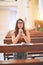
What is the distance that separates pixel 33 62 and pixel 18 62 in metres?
0.13

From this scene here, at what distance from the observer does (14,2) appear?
11438 millimetres

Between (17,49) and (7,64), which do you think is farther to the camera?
(17,49)

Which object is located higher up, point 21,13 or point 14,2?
point 14,2

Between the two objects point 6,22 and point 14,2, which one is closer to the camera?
point 14,2

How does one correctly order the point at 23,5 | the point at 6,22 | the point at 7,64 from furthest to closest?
1. the point at 6,22
2. the point at 23,5
3. the point at 7,64

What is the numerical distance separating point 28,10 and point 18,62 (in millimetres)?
9082

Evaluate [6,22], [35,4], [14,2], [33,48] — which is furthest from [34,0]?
[33,48]

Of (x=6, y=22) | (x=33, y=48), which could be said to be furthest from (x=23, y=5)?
(x=33, y=48)

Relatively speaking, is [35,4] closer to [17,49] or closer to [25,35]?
[25,35]

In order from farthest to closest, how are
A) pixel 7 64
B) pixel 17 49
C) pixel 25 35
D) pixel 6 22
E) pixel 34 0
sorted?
pixel 6 22
pixel 34 0
pixel 25 35
pixel 17 49
pixel 7 64

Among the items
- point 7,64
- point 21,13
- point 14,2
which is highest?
point 14,2

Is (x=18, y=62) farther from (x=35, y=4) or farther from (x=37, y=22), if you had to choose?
(x=35, y=4)

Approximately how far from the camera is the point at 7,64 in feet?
5.29

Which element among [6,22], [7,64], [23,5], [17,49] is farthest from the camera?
[6,22]
